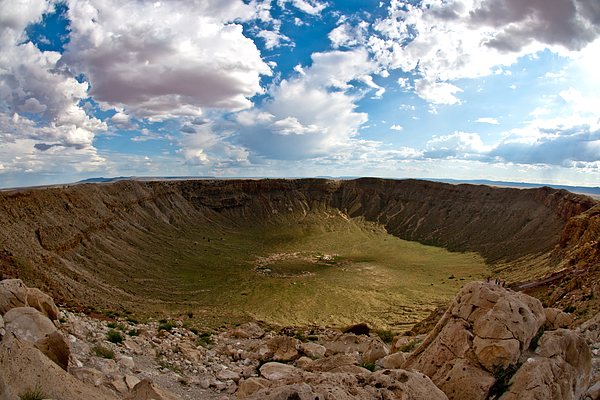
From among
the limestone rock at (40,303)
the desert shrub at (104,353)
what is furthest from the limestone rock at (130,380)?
the limestone rock at (40,303)

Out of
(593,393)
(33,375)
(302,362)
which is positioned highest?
(33,375)

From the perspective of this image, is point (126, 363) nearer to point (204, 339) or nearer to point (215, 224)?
point (204, 339)

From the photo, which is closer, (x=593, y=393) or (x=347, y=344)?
(x=593, y=393)

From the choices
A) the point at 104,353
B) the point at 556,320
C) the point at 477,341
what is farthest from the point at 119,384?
the point at 556,320

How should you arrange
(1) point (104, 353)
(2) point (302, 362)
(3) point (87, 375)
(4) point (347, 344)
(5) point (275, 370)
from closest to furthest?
(3) point (87, 375)
(1) point (104, 353)
(5) point (275, 370)
(2) point (302, 362)
(4) point (347, 344)

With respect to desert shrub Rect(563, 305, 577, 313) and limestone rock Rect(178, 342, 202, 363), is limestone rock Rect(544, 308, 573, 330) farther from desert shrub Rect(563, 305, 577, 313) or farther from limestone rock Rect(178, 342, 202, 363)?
limestone rock Rect(178, 342, 202, 363)

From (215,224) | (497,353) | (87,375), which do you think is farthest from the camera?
(215,224)

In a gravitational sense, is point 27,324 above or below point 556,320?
above
